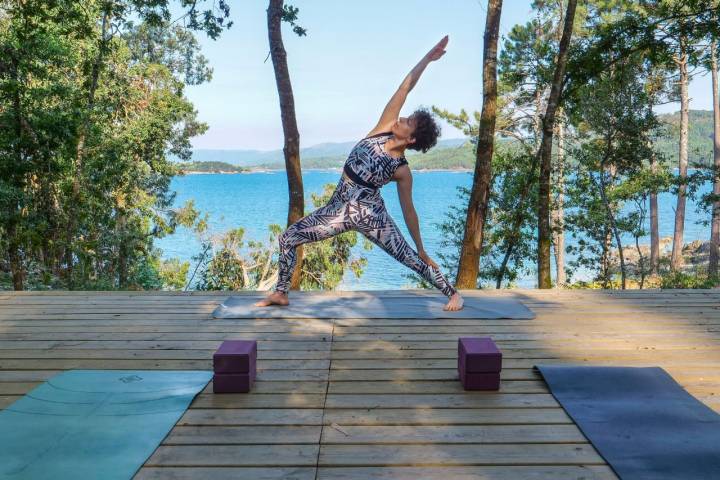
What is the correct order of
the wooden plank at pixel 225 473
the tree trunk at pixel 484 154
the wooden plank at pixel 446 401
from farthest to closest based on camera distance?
the tree trunk at pixel 484 154
the wooden plank at pixel 446 401
the wooden plank at pixel 225 473

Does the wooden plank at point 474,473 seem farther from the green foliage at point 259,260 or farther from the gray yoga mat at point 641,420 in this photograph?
the green foliage at point 259,260

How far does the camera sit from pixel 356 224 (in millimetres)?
3678

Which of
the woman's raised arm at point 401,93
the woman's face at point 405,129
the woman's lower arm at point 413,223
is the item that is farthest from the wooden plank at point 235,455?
the woman's raised arm at point 401,93

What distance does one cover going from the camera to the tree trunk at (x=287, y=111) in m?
6.30

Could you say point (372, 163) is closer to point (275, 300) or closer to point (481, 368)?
point (275, 300)

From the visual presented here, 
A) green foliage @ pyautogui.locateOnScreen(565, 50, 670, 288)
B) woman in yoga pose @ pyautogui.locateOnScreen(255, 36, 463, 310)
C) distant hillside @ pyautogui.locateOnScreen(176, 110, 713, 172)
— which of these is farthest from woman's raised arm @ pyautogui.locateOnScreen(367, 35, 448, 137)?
green foliage @ pyautogui.locateOnScreen(565, 50, 670, 288)

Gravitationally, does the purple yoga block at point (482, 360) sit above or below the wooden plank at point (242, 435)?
above

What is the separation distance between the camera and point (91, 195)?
994 centimetres

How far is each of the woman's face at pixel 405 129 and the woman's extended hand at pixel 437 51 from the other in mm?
546

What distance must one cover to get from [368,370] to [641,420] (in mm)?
A: 1160

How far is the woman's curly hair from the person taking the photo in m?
3.54

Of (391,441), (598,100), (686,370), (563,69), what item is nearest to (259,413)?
(391,441)

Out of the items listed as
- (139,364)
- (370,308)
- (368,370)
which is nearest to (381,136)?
(370,308)

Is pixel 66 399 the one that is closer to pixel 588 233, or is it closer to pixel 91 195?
pixel 91 195
